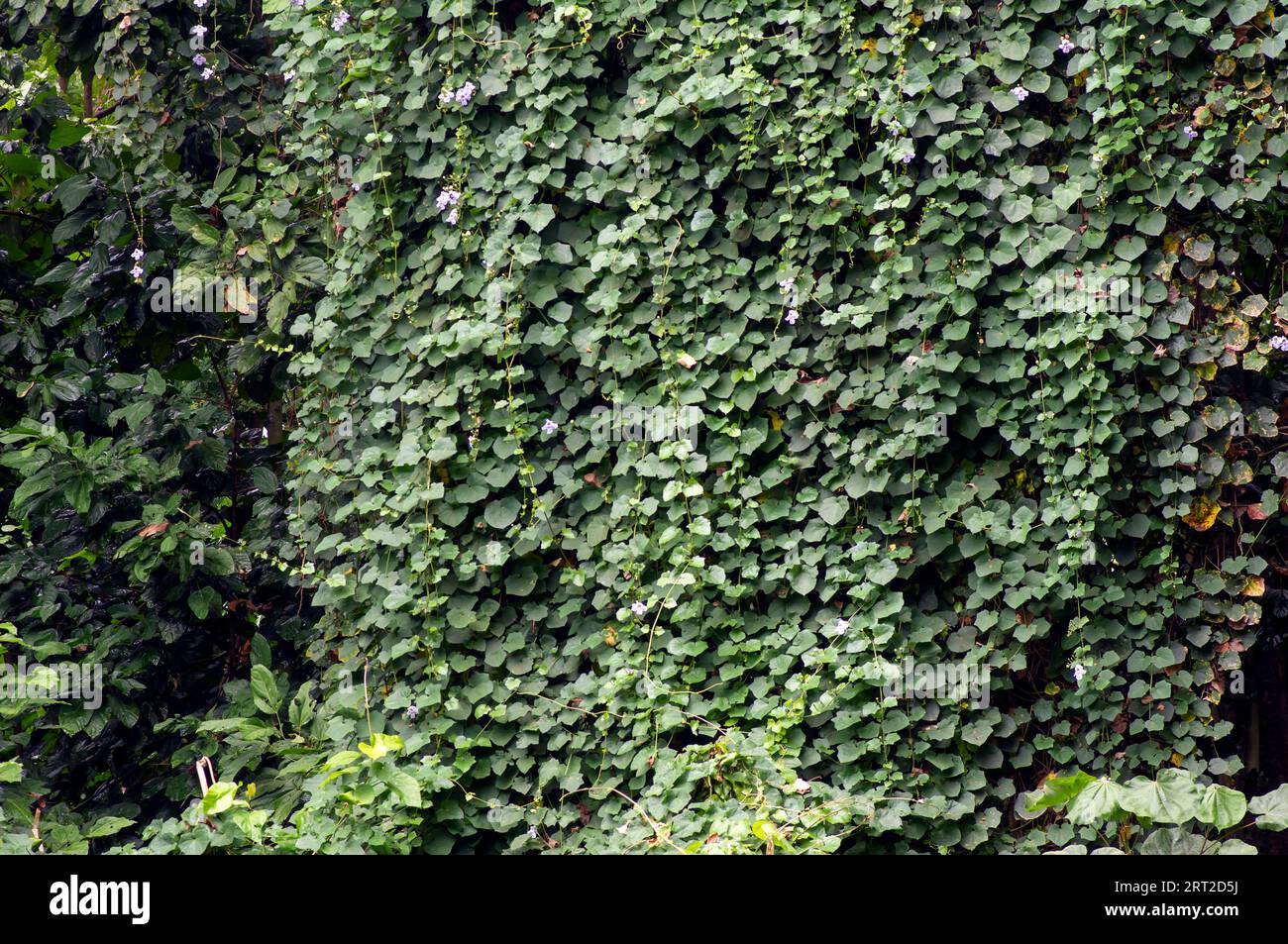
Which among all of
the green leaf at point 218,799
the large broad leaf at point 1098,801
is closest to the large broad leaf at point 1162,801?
the large broad leaf at point 1098,801

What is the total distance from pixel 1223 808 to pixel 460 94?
2753mm

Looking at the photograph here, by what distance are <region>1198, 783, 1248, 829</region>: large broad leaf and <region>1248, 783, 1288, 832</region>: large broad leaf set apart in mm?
60

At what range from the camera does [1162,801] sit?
2.14m

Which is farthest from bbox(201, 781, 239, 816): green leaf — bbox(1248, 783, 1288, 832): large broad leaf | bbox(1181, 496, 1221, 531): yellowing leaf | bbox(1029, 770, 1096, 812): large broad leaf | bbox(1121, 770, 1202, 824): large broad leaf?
bbox(1181, 496, 1221, 531): yellowing leaf

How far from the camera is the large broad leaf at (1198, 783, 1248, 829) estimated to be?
2.06 metres

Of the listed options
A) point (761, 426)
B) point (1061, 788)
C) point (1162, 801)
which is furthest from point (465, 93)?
point (1162, 801)

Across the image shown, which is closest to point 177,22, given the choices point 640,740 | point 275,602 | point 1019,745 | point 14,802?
point 275,602

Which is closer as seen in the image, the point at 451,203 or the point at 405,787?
the point at 405,787

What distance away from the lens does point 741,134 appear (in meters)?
3.31

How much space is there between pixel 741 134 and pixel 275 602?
262 cm

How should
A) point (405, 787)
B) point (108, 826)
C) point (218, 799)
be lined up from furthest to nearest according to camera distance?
1. point (108, 826)
2. point (405, 787)
3. point (218, 799)

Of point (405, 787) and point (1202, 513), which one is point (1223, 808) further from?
point (405, 787)

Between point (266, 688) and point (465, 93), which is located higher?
point (465, 93)

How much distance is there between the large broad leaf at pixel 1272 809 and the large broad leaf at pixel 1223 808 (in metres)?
0.06
